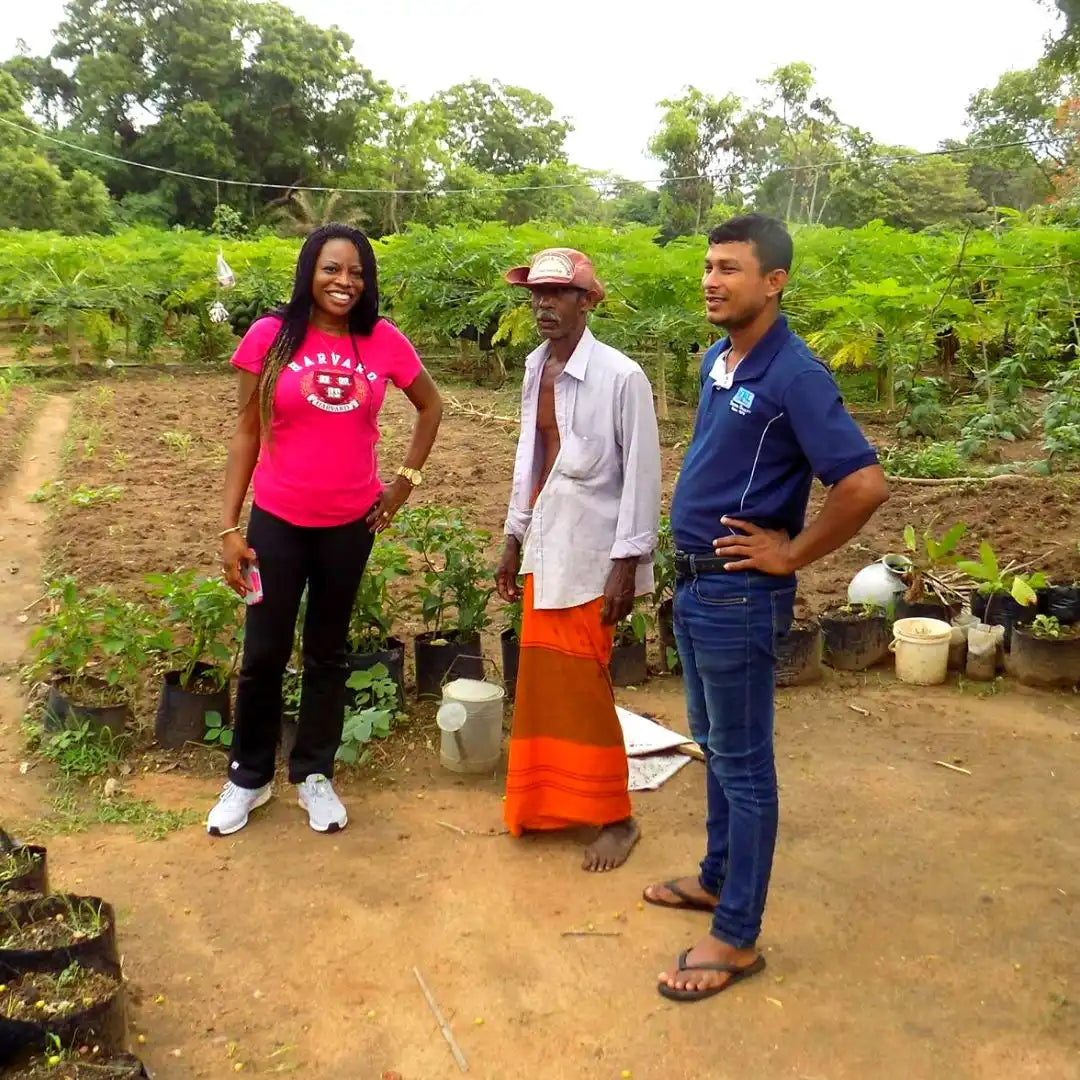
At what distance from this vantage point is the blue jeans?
2.31 meters

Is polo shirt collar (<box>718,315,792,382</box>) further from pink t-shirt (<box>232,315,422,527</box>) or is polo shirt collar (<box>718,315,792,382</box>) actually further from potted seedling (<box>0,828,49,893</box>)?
potted seedling (<box>0,828,49,893</box>)

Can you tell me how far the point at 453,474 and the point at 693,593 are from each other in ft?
21.9

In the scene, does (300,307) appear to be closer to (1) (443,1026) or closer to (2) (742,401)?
(2) (742,401)

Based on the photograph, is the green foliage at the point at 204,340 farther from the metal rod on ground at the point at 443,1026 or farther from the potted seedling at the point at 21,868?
the metal rod on ground at the point at 443,1026

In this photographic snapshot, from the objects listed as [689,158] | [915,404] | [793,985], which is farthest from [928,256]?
[689,158]

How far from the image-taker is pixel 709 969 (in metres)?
2.46

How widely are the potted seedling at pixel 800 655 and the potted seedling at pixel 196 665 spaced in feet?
7.84

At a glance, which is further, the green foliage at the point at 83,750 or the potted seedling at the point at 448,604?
the potted seedling at the point at 448,604

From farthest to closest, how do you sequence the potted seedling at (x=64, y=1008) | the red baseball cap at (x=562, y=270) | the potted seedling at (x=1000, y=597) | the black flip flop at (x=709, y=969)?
the potted seedling at (x=1000, y=597) < the red baseball cap at (x=562, y=270) < the black flip flop at (x=709, y=969) < the potted seedling at (x=64, y=1008)

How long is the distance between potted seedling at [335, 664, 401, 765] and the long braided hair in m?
1.12

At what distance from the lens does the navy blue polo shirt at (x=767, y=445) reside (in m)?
2.12

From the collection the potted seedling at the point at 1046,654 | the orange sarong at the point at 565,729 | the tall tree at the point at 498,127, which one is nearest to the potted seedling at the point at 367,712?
the orange sarong at the point at 565,729

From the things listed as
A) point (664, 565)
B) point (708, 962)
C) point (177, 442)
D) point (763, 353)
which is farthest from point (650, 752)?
point (177, 442)

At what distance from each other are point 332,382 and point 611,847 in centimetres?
169
